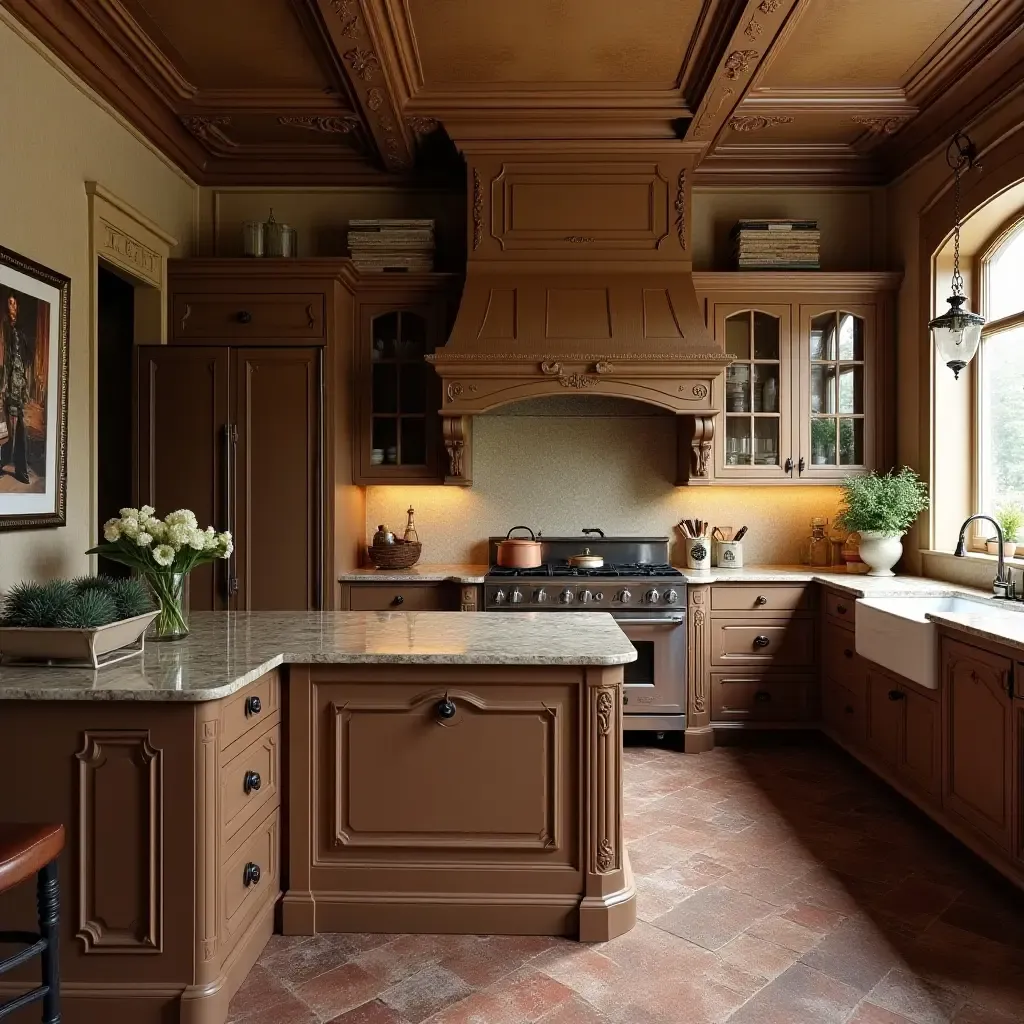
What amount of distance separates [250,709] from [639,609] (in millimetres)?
2523

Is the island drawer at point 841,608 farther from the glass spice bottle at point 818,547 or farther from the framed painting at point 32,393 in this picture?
the framed painting at point 32,393

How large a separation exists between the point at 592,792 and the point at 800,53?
10.8 feet

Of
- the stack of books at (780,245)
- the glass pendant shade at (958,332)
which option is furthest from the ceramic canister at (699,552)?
the glass pendant shade at (958,332)

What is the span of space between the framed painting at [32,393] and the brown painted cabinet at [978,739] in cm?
347

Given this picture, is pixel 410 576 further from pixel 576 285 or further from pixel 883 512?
pixel 883 512

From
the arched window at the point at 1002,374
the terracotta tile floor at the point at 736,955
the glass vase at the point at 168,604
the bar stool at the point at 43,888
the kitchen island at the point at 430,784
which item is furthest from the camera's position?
the arched window at the point at 1002,374

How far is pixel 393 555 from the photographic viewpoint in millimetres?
4664

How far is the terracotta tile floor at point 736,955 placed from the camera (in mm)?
2139

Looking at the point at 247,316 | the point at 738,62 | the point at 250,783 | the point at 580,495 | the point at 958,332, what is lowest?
the point at 250,783

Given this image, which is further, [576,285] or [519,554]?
[519,554]

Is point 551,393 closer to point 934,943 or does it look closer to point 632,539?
point 632,539

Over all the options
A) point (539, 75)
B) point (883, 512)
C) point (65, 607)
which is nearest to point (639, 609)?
point (883, 512)

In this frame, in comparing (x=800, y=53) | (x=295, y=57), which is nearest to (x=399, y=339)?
(x=295, y=57)

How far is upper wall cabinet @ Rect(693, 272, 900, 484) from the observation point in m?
4.66
